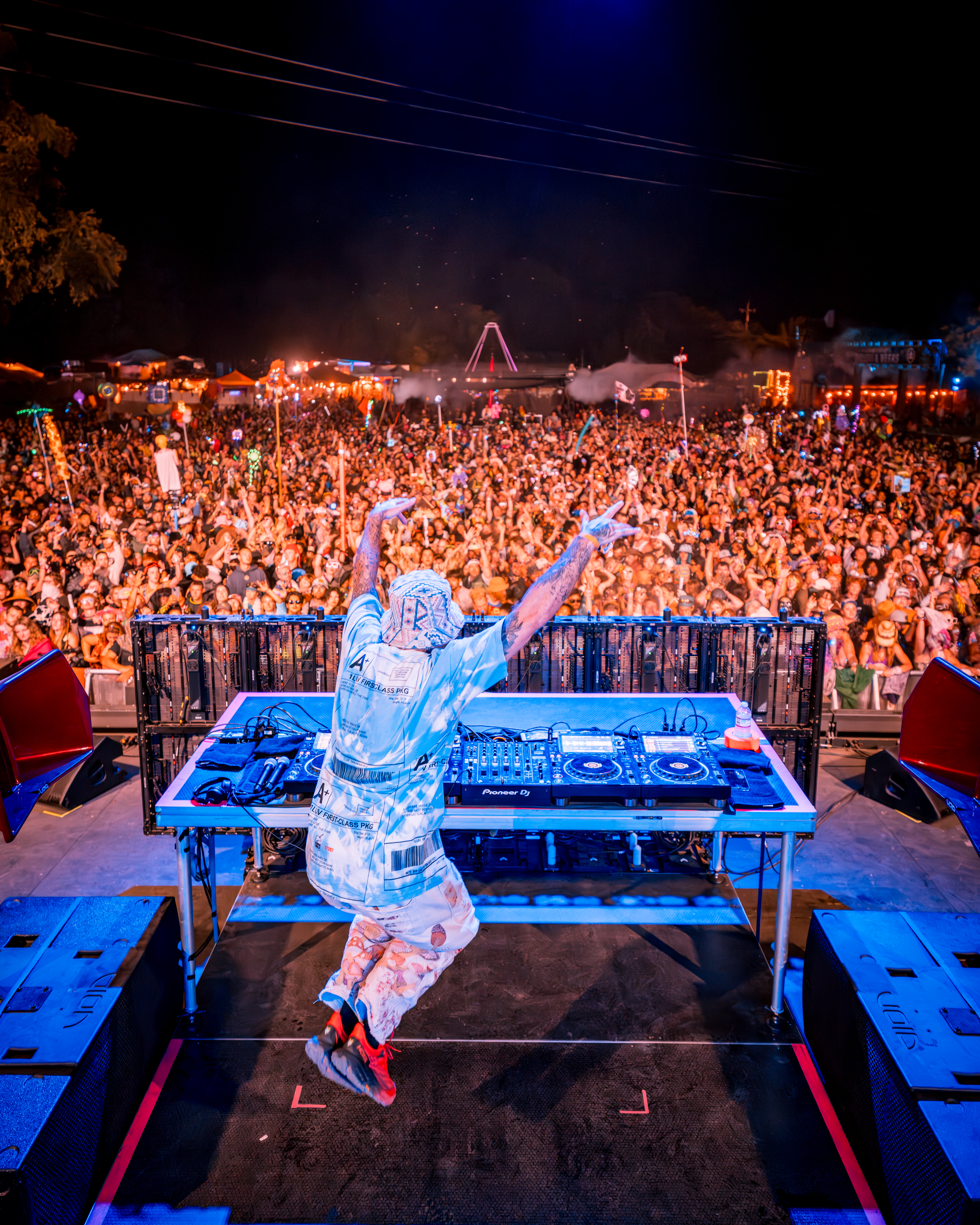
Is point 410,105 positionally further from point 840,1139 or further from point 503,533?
point 840,1139

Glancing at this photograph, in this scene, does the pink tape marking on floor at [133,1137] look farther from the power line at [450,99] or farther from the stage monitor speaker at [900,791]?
the power line at [450,99]

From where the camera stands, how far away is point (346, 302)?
26.2 metres

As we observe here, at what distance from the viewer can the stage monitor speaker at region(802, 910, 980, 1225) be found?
6.21 feet

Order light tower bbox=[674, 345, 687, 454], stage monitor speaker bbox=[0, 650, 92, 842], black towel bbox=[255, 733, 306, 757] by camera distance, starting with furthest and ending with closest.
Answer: light tower bbox=[674, 345, 687, 454], stage monitor speaker bbox=[0, 650, 92, 842], black towel bbox=[255, 733, 306, 757]

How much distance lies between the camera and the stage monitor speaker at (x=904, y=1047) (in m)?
1.89

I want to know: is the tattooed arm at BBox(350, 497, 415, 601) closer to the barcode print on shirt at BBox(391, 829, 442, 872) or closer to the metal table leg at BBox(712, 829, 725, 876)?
the barcode print on shirt at BBox(391, 829, 442, 872)

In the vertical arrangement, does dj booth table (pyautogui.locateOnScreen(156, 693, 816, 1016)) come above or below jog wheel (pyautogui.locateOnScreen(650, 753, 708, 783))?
below

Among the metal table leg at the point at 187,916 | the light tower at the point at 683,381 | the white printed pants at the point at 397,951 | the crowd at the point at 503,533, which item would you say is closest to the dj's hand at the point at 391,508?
the white printed pants at the point at 397,951

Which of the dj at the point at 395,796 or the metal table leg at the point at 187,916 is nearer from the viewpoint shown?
the dj at the point at 395,796

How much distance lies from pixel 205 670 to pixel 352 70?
14.3 meters

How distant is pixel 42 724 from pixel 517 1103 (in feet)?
11.6

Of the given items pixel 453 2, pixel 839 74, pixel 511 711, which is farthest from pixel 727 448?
pixel 511 711

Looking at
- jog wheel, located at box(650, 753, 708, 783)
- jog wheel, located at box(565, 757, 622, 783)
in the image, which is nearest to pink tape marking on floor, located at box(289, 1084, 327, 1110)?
jog wheel, located at box(565, 757, 622, 783)

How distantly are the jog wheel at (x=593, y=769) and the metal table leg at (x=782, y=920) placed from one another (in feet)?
2.26
